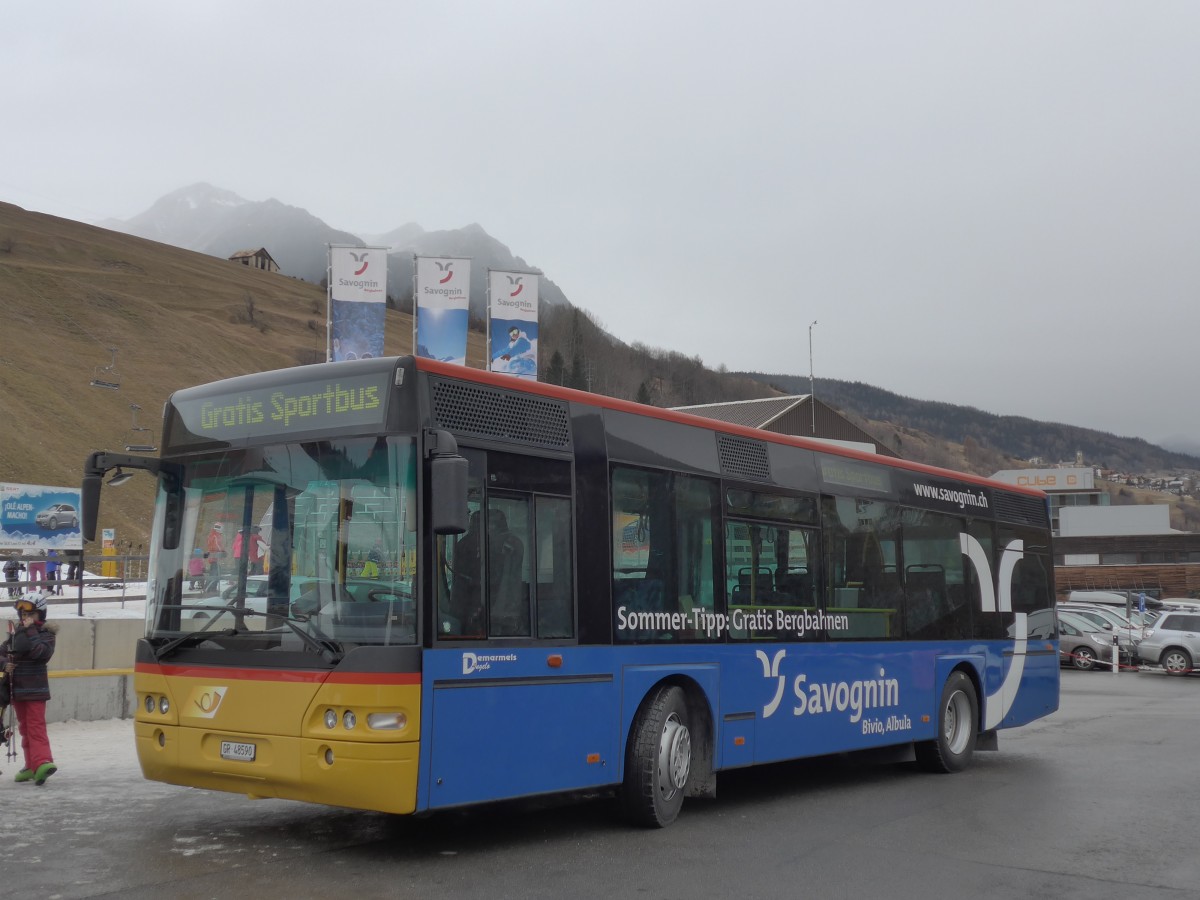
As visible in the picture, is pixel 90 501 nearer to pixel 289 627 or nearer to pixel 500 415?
pixel 289 627

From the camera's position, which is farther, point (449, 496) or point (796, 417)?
point (796, 417)

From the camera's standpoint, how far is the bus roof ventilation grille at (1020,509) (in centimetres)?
1455

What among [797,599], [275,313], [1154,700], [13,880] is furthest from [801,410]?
[275,313]

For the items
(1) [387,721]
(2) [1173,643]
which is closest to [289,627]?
(1) [387,721]

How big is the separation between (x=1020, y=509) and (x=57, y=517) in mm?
18322

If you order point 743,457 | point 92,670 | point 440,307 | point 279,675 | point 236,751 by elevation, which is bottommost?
point 236,751

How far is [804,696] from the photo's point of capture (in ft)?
35.8

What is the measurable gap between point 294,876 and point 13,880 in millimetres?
1515

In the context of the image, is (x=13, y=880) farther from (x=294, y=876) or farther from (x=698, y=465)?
(x=698, y=465)

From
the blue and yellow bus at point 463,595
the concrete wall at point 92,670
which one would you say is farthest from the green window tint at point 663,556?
the concrete wall at point 92,670

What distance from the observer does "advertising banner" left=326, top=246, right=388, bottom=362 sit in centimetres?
3259

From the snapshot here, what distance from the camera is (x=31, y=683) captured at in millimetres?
10844

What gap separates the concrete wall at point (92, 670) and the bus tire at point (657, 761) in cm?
819

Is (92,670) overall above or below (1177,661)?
above
